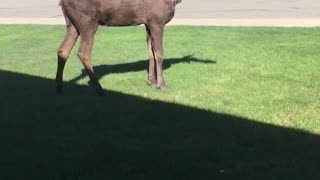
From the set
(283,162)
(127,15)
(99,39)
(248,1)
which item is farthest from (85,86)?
(248,1)

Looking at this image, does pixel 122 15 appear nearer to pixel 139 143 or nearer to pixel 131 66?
pixel 131 66

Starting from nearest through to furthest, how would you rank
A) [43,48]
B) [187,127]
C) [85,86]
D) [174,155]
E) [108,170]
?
1. [108,170]
2. [174,155]
3. [187,127]
4. [85,86]
5. [43,48]

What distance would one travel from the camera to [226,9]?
22391 mm

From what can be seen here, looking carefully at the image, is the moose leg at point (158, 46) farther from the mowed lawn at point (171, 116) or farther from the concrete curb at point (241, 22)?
the concrete curb at point (241, 22)

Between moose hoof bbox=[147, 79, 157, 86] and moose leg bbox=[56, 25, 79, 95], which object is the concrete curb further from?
moose leg bbox=[56, 25, 79, 95]

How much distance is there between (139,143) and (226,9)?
637 inches

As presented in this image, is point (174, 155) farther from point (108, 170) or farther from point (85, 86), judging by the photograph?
point (85, 86)

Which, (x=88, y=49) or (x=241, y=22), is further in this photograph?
(x=241, y=22)

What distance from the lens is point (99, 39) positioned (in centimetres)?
1564

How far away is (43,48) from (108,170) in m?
9.01

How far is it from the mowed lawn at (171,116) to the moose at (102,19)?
514 mm

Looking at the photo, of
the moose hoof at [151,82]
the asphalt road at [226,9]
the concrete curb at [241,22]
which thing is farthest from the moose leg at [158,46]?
the asphalt road at [226,9]

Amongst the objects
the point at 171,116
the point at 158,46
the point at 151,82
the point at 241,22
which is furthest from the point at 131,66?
the point at 241,22

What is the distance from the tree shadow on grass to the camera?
5.85m
